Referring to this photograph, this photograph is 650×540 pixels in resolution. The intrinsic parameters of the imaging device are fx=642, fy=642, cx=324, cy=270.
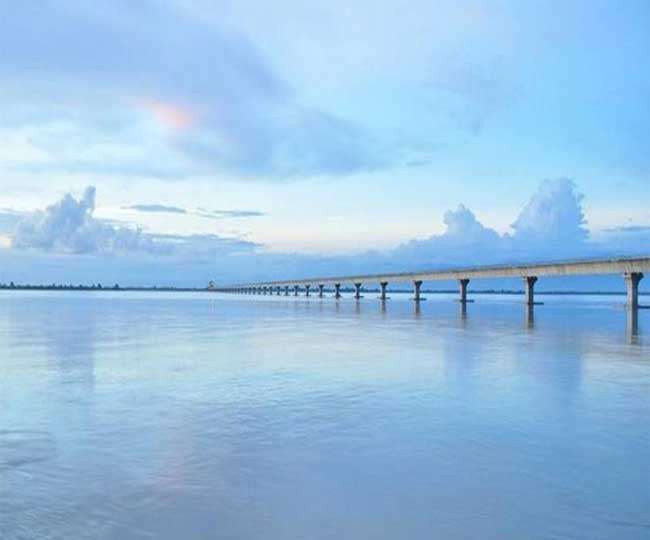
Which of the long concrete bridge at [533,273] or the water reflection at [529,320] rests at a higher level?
the long concrete bridge at [533,273]

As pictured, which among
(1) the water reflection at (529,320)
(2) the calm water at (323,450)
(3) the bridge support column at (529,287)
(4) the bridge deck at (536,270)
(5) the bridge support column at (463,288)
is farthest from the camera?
(5) the bridge support column at (463,288)

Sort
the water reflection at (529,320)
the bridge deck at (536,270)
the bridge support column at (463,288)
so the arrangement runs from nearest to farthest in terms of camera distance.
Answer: the water reflection at (529,320) < the bridge deck at (536,270) < the bridge support column at (463,288)

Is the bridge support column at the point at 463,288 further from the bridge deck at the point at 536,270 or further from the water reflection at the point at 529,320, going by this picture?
the water reflection at the point at 529,320

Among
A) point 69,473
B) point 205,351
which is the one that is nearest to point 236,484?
point 69,473

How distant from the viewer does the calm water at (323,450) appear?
7285 millimetres

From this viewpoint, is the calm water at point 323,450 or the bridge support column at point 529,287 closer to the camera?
the calm water at point 323,450

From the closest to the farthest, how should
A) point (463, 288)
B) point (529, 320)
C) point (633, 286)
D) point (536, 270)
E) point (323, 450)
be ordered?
point (323, 450)
point (529, 320)
point (633, 286)
point (536, 270)
point (463, 288)

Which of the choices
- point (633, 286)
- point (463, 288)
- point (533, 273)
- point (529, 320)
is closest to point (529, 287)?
point (533, 273)

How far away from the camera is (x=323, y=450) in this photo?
1052cm

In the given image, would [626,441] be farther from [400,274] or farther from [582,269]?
[400,274]

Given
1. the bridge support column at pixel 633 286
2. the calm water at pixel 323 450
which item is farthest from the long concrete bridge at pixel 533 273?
the calm water at pixel 323 450

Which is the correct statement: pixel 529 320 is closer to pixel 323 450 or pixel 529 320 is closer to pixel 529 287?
pixel 529 287

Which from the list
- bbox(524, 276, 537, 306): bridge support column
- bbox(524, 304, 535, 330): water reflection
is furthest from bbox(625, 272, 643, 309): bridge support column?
bbox(524, 276, 537, 306): bridge support column

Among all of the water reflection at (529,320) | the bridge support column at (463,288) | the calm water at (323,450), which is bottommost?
the water reflection at (529,320)
